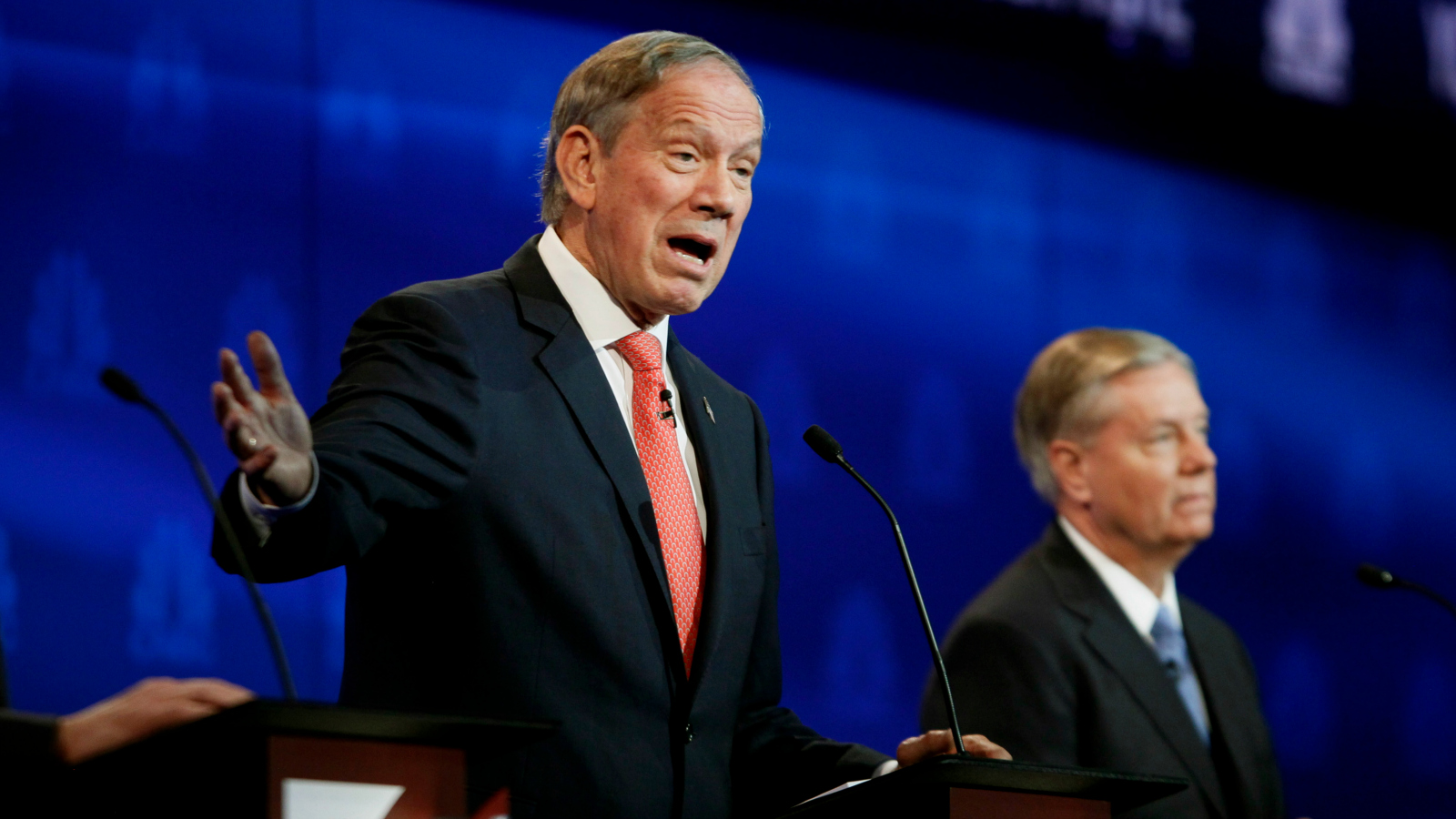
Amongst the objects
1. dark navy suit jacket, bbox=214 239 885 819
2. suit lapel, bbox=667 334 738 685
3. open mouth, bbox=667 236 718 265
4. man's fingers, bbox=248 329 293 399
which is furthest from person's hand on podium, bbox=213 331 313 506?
open mouth, bbox=667 236 718 265

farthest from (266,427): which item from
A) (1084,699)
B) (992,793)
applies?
(1084,699)

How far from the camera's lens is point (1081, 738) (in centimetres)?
308

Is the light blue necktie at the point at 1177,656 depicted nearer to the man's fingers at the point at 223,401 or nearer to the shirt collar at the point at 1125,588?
the shirt collar at the point at 1125,588

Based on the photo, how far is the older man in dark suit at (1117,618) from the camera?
10.1 feet

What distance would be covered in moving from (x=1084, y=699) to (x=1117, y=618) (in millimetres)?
219

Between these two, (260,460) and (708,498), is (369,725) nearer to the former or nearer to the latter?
(260,460)

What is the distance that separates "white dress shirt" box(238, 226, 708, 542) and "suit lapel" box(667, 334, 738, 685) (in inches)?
Result: 0.5

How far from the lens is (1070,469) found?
352cm

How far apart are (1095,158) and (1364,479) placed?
5.08 ft

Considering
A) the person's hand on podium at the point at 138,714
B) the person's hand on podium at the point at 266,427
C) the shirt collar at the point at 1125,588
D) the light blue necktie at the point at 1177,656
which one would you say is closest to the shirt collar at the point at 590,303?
the person's hand on podium at the point at 266,427

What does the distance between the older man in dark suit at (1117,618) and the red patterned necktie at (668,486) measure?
103cm

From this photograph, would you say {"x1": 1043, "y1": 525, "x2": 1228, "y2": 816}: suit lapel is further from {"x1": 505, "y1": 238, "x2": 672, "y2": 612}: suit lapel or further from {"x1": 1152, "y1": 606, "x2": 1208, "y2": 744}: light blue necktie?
{"x1": 505, "y1": 238, "x2": 672, "y2": 612}: suit lapel

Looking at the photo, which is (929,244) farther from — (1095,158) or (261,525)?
(261,525)

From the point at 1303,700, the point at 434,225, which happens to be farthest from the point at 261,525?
the point at 1303,700
